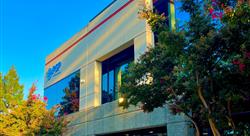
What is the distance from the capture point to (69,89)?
71.7 feet

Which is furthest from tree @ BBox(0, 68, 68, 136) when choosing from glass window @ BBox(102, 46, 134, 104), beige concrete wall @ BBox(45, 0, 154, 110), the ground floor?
glass window @ BBox(102, 46, 134, 104)

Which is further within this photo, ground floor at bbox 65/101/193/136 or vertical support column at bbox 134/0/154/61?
vertical support column at bbox 134/0/154/61

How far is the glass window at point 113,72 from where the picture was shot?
1780 centimetres

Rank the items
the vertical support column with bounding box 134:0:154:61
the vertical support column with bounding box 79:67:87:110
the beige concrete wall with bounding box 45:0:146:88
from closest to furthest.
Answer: the vertical support column with bounding box 134:0:154:61
the beige concrete wall with bounding box 45:0:146:88
the vertical support column with bounding box 79:67:87:110

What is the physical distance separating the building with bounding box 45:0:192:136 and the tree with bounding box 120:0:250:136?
352 cm

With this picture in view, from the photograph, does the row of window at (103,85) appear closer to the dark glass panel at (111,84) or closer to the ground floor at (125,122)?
the dark glass panel at (111,84)

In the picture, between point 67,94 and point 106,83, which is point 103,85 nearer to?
point 106,83

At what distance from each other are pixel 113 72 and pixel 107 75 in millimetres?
541

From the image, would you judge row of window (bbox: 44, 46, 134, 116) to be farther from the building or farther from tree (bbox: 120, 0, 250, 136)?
tree (bbox: 120, 0, 250, 136)

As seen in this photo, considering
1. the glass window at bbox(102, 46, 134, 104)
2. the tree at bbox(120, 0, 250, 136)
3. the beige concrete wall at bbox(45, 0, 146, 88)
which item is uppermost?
the beige concrete wall at bbox(45, 0, 146, 88)

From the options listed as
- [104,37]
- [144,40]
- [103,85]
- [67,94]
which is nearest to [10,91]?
[67,94]

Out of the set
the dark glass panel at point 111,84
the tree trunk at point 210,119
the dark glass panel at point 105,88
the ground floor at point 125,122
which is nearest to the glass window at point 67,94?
the ground floor at point 125,122

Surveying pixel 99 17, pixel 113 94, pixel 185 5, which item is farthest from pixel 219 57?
pixel 99 17

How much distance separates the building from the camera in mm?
14828
